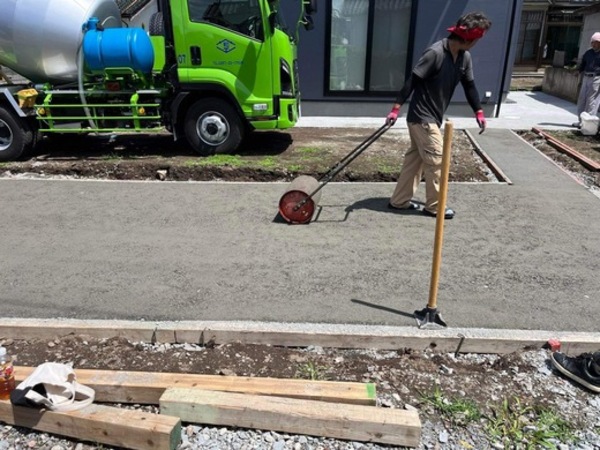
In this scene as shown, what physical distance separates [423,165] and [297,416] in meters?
3.77

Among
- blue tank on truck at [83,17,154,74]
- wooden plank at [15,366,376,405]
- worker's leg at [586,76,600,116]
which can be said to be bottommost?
wooden plank at [15,366,376,405]

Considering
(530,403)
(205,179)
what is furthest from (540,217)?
(205,179)

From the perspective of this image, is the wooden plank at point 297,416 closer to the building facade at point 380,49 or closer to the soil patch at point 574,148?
the soil patch at point 574,148

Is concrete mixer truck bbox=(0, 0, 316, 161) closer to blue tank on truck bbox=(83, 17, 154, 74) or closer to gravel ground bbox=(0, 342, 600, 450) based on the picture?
blue tank on truck bbox=(83, 17, 154, 74)

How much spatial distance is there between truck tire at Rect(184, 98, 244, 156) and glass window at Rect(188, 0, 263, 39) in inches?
46.4

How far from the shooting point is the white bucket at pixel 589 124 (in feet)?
33.9

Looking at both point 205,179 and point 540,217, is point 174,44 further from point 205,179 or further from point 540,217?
point 540,217

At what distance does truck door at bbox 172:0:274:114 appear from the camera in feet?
25.1

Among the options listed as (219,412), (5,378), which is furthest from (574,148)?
(5,378)

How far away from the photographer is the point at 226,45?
7.73 m

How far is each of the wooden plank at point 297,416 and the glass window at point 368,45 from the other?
10598mm

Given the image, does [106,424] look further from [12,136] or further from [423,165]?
[12,136]

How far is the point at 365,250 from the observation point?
5.00 metres

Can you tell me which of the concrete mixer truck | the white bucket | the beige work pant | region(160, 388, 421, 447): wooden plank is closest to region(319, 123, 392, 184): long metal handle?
the beige work pant
